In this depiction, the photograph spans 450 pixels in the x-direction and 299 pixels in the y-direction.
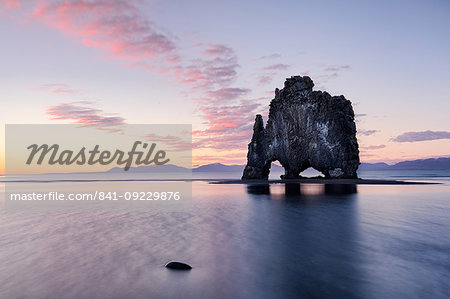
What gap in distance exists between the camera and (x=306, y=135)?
77.9 m

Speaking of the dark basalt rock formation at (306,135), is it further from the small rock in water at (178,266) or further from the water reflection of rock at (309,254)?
the small rock in water at (178,266)

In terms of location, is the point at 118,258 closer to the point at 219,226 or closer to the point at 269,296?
the point at 269,296

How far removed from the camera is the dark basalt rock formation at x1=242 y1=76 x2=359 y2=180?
7219 cm

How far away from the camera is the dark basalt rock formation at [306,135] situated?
72.2 meters

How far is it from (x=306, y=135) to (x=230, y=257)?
69.5 metres

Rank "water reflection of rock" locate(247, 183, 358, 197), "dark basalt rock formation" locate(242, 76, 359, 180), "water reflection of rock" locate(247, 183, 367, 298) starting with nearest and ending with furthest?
"water reflection of rock" locate(247, 183, 367, 298) < "water reflection of rock" locate(247, 183, 358, 197) < "dark basalt rock formation" locate(242, 76, 359, 180)

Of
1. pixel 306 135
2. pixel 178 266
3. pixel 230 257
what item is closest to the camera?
pixel 178 266

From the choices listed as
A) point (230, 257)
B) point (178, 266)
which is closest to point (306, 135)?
point (230, 257)

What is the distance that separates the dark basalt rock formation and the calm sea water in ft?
166

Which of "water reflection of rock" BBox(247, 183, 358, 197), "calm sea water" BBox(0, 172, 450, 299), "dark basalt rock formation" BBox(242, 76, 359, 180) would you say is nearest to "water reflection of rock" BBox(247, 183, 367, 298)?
"calm sea water" BBox(0, 172, 450, 299)

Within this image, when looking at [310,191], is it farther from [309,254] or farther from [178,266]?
[178,266]

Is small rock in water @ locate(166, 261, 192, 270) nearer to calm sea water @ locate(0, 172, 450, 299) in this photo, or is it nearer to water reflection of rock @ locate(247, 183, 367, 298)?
calm sea water @ locate(0, 172, 450, 299)

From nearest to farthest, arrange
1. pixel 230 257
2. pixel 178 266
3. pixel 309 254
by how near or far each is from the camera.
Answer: pixel 178 266
pixel 230 257
pixel 309 254

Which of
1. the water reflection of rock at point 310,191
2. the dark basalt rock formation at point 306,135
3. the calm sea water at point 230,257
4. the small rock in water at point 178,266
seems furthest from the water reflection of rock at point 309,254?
the dark basalt rock formation at point 306,135
